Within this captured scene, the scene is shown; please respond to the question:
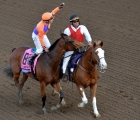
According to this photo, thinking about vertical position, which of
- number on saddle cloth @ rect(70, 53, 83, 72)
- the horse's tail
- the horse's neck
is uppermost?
the horse's neck

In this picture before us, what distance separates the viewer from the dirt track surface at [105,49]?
28.7 feet

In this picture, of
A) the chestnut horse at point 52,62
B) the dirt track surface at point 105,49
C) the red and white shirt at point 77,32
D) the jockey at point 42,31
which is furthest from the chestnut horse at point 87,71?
the jockey at point 42,31

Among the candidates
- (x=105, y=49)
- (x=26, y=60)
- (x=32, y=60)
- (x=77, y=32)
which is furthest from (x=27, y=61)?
(x=105, y=49)

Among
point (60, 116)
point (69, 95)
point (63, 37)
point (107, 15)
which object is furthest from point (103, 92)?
point (107, 15)

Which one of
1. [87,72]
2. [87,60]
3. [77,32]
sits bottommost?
[87,72]

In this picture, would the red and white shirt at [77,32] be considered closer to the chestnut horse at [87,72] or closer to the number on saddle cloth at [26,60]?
the chestnut horse at [87,72]

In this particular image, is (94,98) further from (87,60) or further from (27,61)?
(27,61)

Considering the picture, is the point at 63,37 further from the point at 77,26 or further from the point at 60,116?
the point at 60,116

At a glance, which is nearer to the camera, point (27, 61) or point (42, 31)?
point (42, 31)

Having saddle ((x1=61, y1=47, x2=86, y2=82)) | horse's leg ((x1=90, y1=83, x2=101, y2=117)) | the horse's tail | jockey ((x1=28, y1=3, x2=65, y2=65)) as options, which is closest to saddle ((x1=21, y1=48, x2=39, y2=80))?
jockey ((x1=28, y1=3, x2=65, y2=65))

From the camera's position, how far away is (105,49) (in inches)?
503

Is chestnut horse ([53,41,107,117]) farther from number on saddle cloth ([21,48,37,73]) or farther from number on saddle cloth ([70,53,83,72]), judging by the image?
number on saddle cloth ([21,48,37,73])

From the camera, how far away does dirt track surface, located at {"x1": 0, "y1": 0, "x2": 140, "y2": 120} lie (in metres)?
8.74

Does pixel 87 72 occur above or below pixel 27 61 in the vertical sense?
above
